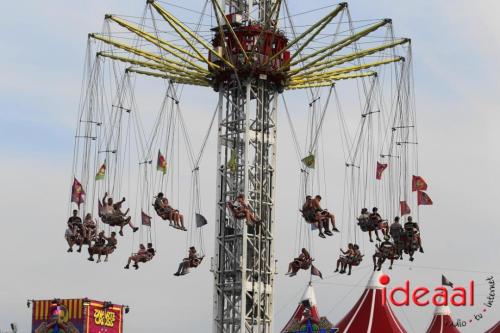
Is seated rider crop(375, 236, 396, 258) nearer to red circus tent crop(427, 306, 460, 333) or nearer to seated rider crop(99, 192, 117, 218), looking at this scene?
seated rider crop(99, 192, 117, 218)

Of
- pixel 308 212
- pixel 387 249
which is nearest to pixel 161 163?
pixel 308 212

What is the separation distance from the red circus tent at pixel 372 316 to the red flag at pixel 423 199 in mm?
17872

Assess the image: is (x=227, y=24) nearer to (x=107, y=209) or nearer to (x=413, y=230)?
(x=107, y=209)

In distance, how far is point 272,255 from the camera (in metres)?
61.2

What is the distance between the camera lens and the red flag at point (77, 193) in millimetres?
56094

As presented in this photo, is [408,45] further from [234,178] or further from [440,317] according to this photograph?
[440,317]

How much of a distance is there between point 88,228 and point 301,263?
30.5 ft

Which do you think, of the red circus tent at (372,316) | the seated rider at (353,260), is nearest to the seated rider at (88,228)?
the seated rider at (353,260)

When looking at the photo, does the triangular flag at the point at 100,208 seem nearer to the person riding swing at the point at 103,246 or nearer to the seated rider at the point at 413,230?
the person riding swing at the point at 103,246

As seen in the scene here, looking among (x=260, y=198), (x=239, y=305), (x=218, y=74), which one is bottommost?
(x=239, y=305)

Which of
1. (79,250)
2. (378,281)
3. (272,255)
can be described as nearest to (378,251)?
(272,255)

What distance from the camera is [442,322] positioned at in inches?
2995

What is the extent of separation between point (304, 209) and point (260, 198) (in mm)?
5833

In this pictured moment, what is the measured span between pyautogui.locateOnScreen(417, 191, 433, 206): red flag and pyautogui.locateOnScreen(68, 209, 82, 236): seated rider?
536 inches
